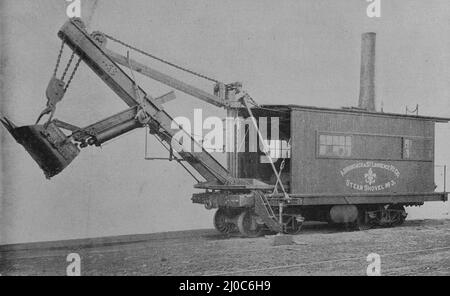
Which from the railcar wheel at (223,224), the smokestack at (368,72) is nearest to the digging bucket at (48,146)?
the railcar wheel at (223,224)

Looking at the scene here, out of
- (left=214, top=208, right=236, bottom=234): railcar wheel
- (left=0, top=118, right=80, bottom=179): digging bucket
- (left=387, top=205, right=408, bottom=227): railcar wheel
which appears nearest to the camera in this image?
(left=0, top=118, right=80, bottom=179): digging bucket

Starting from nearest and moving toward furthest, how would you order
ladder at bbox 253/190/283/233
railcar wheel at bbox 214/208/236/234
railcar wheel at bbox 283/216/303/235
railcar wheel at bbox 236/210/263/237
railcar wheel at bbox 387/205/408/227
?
ladder at bbox 253/190/283/233 < railcar wheel at bbox 236/210/263/237 < railcar wheel at bbox 283/216/303/235 < railcar wheel at bbox 214/208/236/234 < railcar wheel at bbox 387/205/408/227

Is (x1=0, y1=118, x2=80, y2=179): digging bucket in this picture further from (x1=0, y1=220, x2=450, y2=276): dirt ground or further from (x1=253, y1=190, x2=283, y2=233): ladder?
(x1=253, y1=190, x2=283, y2=233): ladder

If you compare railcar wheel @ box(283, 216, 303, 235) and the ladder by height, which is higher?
the ladder

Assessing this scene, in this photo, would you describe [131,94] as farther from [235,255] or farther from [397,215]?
[397,215]

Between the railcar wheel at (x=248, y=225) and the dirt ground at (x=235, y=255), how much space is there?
289 mm

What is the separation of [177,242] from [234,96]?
3302mm

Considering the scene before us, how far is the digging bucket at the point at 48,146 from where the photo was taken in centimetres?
1084

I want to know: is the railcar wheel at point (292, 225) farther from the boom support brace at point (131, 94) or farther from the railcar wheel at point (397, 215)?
the railcar wheel at point (397, 215)

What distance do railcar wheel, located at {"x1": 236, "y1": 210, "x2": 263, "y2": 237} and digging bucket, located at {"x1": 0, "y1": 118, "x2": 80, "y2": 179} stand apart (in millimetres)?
3938

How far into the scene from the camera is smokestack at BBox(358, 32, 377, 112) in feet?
59.6

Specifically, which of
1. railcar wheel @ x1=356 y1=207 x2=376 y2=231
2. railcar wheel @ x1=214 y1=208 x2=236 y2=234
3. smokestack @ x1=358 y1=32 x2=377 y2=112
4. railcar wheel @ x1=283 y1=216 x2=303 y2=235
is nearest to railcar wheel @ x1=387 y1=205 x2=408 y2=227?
railcar wheel @ x1=356 y1=207 x2=376 y2=231

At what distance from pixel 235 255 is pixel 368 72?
9.39m
